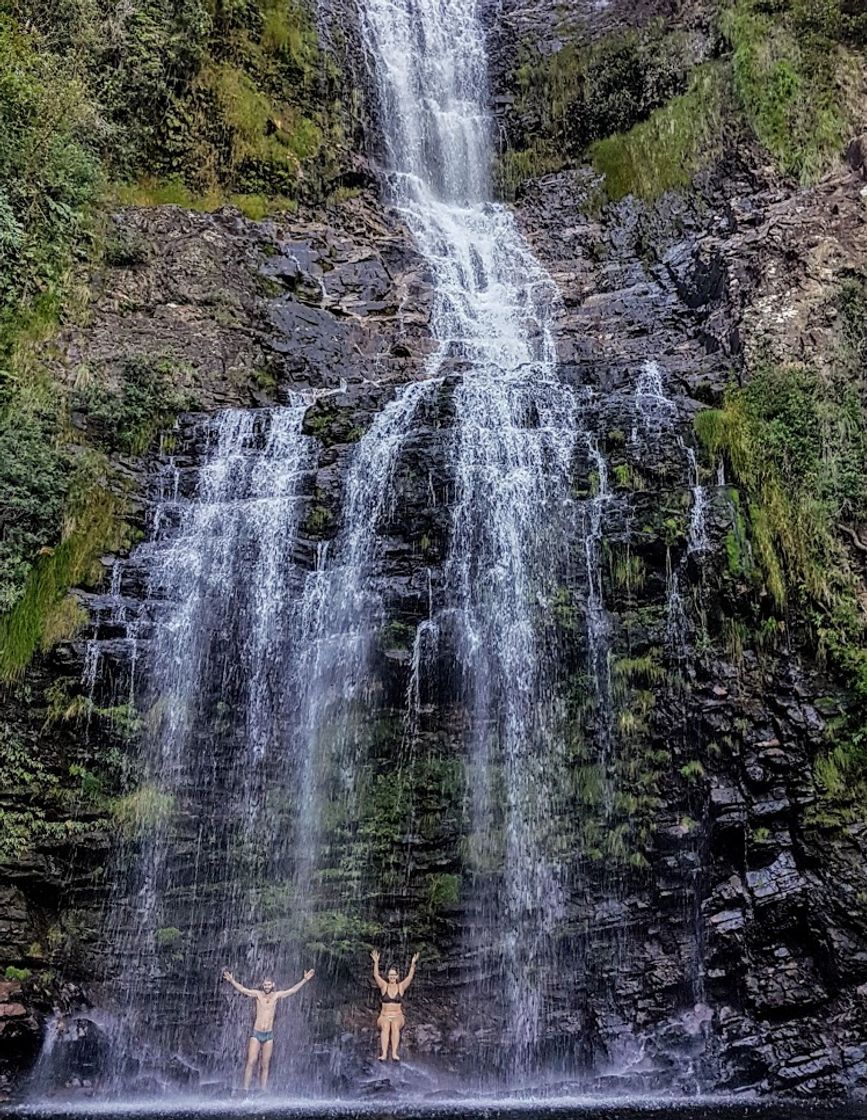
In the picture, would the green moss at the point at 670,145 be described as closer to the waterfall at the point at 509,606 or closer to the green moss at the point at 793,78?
the green moss at the point at 793,78

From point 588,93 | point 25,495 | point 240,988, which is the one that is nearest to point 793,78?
point 588,93

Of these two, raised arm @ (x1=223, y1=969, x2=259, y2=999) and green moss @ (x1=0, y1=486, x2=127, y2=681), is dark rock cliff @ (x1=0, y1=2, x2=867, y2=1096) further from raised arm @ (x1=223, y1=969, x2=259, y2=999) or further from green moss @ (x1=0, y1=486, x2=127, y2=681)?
raised arm @ (x1=223, y1=969, x2=259, y2=999)

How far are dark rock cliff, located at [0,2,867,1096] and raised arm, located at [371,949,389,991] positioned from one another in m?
0.17

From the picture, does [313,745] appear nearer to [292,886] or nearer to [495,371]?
[292,886]

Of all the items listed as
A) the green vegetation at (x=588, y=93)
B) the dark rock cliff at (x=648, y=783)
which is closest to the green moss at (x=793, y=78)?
the green vegetation at (x=588, y=93)

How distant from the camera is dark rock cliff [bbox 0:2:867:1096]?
31.6ft

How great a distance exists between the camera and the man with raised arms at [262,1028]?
977cm

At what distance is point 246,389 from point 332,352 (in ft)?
6.54

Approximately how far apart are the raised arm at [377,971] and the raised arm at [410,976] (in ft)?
0.55

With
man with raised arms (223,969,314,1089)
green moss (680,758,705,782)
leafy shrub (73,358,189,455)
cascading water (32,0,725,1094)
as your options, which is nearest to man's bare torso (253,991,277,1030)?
man with raised arms (223,969,314,1089)

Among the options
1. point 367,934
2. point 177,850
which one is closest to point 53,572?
point 177,850

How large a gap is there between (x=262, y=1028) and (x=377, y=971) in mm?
1337

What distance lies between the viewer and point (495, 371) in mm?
15594

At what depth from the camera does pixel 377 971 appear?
33.4 ft
